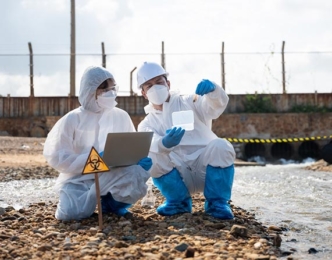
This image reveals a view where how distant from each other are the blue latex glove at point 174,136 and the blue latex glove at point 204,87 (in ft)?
1.19

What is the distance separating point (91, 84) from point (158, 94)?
0.59 metres

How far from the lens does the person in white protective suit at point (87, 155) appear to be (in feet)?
15.3

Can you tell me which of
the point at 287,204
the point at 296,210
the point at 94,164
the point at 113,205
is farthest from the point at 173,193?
the point at 287,204

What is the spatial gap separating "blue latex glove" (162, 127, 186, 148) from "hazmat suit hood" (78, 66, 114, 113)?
67 centimetres

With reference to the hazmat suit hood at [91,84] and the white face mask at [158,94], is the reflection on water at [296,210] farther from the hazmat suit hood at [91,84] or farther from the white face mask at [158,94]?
the hazmat suit hood at [91,84]

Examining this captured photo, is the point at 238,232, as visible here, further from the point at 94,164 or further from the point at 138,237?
the point at 94,164

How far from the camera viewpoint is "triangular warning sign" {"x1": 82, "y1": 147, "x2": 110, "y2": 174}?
4254 millimetres

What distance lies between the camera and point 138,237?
13.1ft

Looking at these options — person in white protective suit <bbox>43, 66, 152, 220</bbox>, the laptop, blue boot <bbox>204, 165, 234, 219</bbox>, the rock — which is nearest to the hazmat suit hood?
person in white protective suit <bbox>43, 66, 152, 220</bbox>

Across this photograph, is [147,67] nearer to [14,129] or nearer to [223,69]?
[223,69]

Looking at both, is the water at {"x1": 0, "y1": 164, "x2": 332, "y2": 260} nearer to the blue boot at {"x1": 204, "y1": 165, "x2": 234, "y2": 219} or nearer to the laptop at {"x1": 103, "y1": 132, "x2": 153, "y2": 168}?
the blue boot at {"x1": 204, "y1": 165, "x2": 234, "y2": 219}

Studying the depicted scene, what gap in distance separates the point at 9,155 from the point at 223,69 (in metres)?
10.0

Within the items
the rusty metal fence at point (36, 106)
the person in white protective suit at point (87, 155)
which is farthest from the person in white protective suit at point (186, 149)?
the rusty metal fence at point (36, 106)

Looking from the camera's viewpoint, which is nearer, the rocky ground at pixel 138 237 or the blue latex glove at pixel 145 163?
the rocky ground at pixel 138 237
